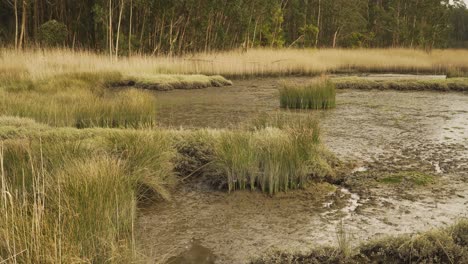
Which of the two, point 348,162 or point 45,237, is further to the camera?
point 348,162

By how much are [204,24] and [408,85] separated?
13.0 m

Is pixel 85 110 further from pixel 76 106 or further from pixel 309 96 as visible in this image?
pixel 309 96

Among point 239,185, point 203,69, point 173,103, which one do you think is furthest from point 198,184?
point 203,69

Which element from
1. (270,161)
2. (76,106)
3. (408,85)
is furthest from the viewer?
(408,85)

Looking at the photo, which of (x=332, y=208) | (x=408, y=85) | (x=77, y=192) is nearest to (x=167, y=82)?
(x=408, y=85)

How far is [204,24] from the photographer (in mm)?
24500

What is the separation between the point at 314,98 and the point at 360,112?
936 mm

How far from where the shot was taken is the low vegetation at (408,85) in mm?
13758

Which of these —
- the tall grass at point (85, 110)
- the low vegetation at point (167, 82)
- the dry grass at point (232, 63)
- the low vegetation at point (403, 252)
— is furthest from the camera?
the dry grass at point (232, 63)

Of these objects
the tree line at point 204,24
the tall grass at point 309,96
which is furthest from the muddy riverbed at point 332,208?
the tree line at point 204,24

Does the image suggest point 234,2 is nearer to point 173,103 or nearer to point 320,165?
point 173,103

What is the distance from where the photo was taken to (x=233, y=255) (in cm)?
318

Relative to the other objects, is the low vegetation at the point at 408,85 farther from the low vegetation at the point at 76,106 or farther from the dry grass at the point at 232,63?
the low vegetation at the point at 76,106

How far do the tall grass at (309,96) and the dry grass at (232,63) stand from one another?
20.7 ft
